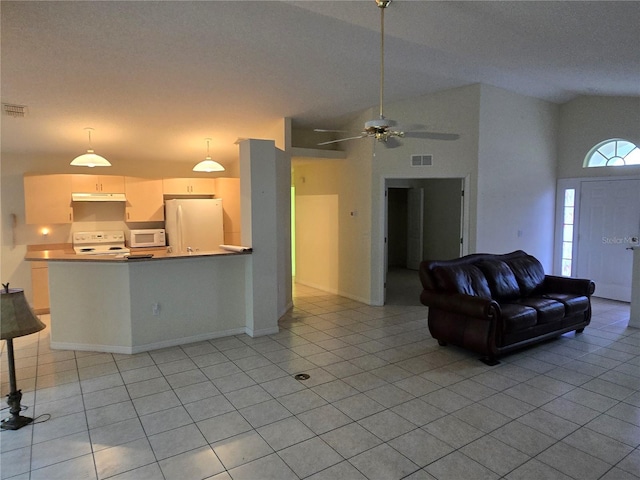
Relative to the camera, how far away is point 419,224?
951 cm

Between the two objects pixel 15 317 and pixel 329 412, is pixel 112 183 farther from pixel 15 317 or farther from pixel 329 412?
pixel 329 412

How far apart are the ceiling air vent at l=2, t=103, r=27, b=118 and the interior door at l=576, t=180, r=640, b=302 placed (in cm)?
804

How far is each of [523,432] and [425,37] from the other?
3.43 meters

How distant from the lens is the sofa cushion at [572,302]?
4500 mm

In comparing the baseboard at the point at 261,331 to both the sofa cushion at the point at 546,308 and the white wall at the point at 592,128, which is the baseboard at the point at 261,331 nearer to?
the sofa cushion at the point at 546,308

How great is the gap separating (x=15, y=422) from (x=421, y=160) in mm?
5308

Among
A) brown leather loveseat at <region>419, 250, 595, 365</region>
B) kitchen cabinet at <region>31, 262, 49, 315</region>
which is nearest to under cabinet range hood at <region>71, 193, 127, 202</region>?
kitchen cabinet at <region>31, 262, 49, 315</region>

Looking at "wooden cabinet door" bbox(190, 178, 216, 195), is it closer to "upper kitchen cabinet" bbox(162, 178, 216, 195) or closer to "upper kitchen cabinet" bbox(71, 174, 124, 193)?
"upper kitchen cabinet" bbox(162, 178, 216, 195)

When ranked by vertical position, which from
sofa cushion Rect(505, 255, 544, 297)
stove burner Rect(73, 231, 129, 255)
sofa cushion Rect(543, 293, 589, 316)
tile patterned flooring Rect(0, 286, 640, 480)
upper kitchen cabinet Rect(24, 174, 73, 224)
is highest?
upper kitchen cabinet Rect(24, 174, 73, 224)

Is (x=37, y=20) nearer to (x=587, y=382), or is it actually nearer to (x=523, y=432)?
(x=523, y=432)

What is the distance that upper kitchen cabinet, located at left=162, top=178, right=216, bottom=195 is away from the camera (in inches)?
283

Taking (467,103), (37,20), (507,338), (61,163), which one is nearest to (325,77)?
(467,103)

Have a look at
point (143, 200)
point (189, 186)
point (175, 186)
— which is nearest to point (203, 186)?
point (189, 186)

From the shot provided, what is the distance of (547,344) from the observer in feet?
14.8
